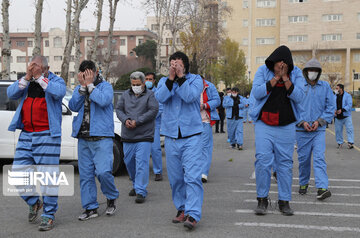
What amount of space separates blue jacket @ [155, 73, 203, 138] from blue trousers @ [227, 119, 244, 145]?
900cm

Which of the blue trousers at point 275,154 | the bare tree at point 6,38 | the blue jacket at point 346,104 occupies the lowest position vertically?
the blue trousers at point 275,154

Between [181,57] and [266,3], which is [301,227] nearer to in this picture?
[181,57]

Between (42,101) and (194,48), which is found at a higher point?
(194,48)

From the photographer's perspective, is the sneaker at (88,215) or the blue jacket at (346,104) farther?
the blue jacket at (346,104)

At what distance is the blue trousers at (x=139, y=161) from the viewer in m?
6.87

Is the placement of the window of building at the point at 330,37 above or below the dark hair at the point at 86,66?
above

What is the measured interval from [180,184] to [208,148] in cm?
335

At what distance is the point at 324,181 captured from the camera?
688 centimetres

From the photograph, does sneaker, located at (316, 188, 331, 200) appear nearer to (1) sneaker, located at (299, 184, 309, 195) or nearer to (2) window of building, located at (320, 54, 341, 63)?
(1) sneaker, located at (299, 184, 309, 195)

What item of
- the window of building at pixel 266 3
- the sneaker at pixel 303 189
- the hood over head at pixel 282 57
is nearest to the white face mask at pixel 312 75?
the hood over head at pixel 282 57

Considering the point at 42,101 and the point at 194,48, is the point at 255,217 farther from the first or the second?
the point at 194,48

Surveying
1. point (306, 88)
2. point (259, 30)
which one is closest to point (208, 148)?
point (306, 88)

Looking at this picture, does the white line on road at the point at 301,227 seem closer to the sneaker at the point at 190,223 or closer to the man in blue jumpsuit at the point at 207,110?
the sneaker at the point at 190,223

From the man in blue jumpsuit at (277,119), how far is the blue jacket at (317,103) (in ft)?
3.99
